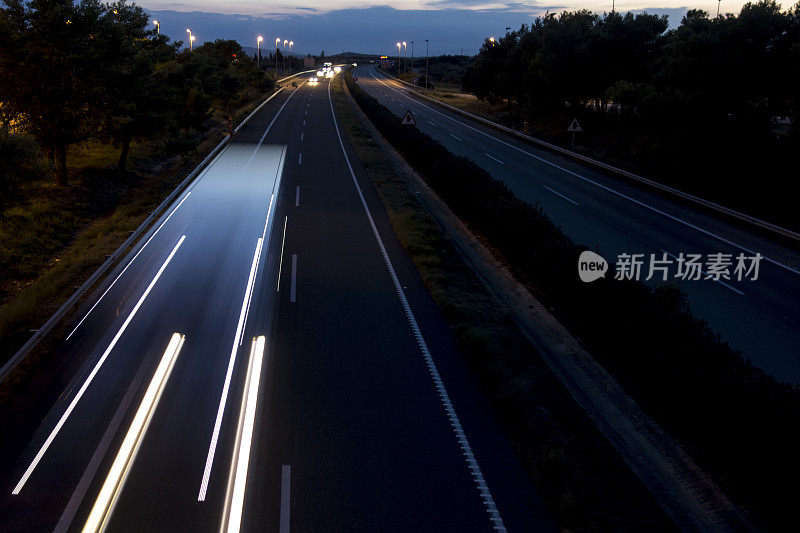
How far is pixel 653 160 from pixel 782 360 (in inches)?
814

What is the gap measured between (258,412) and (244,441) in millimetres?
775

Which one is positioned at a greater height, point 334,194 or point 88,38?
point 88,38

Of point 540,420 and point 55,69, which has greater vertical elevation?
point 55,69

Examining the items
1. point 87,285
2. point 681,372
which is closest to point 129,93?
point 87,285

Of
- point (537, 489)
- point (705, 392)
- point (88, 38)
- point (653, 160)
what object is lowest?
point (537, 489)

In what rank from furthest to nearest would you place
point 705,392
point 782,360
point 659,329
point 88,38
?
point 88,38, point 782,360, point 659,329, point 705,392

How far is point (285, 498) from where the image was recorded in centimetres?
705

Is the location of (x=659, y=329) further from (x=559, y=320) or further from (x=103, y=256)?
(x=103, y=256)

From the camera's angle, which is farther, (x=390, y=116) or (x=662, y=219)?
(x=390, y=116)

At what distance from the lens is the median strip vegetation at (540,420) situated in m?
7.12

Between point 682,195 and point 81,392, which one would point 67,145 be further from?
point 682,195

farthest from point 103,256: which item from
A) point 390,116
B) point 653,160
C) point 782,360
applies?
point 390,116

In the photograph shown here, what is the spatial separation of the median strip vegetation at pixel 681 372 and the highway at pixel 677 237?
3.05 ft

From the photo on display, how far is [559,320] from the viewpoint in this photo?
1312cm
